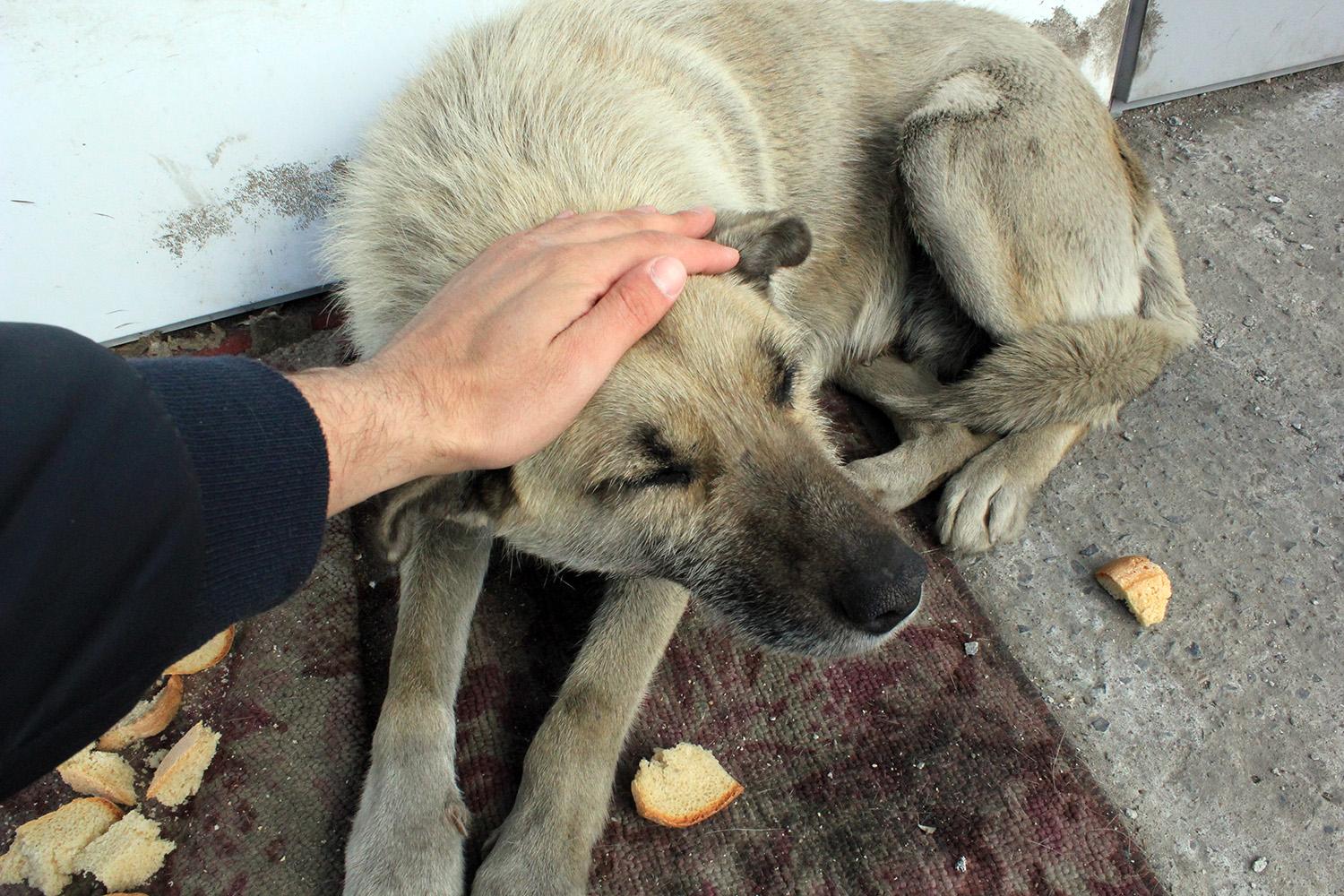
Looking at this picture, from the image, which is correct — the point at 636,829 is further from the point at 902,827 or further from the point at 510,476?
the point at 510,476

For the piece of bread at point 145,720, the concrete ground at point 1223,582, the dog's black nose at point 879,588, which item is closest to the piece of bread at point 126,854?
the piece of bread at point 145,720

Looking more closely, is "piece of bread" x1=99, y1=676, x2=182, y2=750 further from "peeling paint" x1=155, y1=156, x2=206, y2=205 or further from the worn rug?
"peeling paint" x1=155, y1=156, x2=206, y2=205

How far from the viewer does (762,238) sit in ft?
7.87

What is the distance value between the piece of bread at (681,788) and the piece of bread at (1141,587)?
1.40m

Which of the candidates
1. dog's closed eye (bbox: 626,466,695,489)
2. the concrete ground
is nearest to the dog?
dog's closed eye (bbox: 626,466,695,489)

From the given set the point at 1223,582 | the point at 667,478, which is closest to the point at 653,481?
the point at 667,478

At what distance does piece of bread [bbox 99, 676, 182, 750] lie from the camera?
7.82ft

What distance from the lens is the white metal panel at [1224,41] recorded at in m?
4.76

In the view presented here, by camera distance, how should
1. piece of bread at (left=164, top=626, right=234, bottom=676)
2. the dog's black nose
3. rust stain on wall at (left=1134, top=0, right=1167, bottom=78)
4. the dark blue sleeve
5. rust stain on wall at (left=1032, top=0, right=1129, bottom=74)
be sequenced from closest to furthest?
1. the dark blue sleeve
2. the dog's black nose
3. piece of bread at (left=164, top=626, right=234, bottom=676)
4. rust stain on wall at (left=1032, top=0, right=1129, bottom=74)
5. rust stain on wall at (left=1134, top=0, right=1167, bottom=78)

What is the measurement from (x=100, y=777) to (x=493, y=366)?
156cm

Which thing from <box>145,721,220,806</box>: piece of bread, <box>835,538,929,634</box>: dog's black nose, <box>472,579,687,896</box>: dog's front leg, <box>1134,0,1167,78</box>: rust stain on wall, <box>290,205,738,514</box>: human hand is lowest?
<box>472,579,687,896</box>: dog's front leg

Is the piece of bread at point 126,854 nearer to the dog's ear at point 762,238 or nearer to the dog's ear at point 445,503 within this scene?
the dog's ear at point 445,503

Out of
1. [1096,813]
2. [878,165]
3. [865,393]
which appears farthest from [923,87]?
[1096,813]

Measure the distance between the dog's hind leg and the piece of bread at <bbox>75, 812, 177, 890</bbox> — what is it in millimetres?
2133
